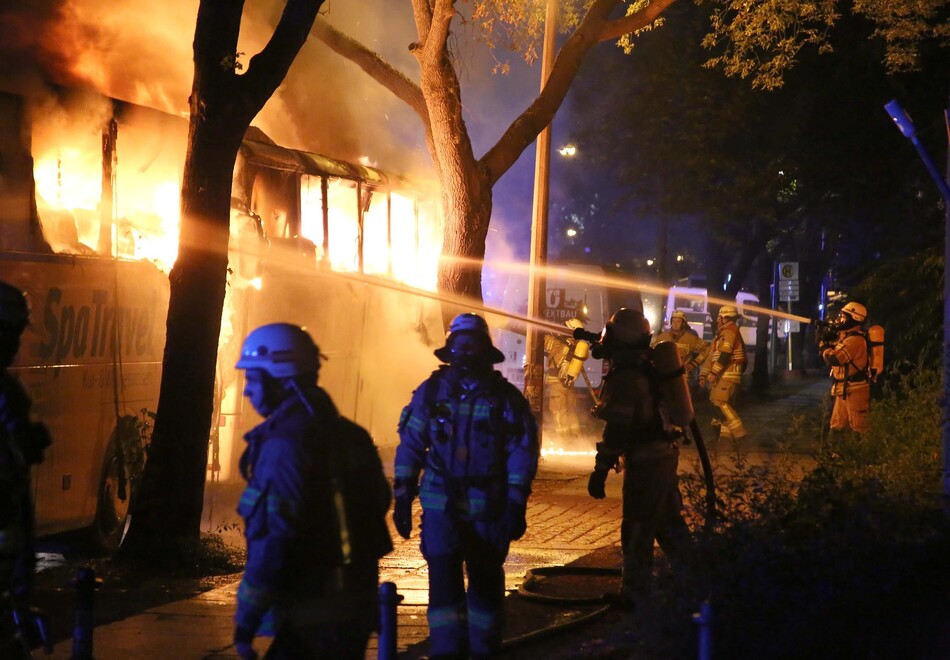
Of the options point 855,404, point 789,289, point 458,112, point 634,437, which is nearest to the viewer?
point 634,437

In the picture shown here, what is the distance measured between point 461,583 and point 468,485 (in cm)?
45

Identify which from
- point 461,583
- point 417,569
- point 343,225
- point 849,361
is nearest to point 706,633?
point 461,583

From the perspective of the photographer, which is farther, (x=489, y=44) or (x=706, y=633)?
(x=489, y=44)

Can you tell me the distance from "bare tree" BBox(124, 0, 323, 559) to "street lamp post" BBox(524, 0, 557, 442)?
7.06 meters

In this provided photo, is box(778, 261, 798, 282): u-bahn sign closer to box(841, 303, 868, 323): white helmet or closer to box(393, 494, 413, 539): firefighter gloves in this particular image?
box(841, 303, 868, 323): white helmet

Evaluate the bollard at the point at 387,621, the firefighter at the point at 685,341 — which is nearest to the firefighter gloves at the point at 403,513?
the bollard at the point at 387,621

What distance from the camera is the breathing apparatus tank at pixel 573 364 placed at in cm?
1664

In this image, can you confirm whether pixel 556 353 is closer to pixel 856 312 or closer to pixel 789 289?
pixel 856 312

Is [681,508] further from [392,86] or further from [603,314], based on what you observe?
[603,314]

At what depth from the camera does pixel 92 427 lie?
30.3 feet

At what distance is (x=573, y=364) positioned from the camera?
17328 mm

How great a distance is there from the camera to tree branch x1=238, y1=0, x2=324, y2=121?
888 centimetres

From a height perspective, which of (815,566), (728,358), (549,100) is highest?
(549,100)

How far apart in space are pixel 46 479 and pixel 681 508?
437 centimetres
